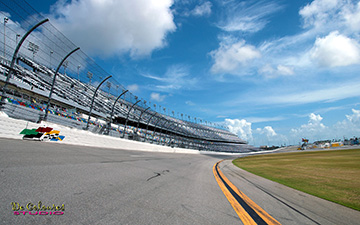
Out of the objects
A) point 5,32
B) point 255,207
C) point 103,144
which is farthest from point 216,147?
point 255,207

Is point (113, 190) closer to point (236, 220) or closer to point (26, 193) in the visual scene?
point (26, 193)

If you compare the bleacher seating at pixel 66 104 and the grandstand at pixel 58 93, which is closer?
the grandstand at pixel 58 93

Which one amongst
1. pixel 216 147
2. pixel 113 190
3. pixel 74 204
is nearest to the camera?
pixel 74 204

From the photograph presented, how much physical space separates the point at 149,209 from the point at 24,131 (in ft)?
45.8

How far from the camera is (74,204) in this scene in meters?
2.40

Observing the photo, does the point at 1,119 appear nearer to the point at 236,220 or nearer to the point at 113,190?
the point at 113,190

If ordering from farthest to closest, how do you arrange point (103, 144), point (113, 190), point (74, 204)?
1. point (103, 144)
2. point (113, 190)
3. point (74, 204)

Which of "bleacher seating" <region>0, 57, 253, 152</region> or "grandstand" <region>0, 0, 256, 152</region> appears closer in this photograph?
"grandstand" <region>0, 0, 256, 152</region>

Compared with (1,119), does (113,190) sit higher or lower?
lower

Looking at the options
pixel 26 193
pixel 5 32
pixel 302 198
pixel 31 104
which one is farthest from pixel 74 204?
pixel 31 104

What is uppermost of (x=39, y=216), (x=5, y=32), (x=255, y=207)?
(x=5, y=32)

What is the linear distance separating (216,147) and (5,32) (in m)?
82.8

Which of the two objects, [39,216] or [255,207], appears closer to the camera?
[39,216]

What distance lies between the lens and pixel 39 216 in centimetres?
196
